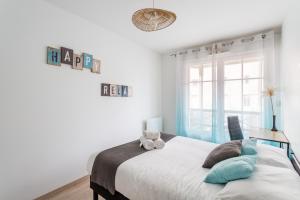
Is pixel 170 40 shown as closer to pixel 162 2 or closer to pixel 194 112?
pixel 162 2

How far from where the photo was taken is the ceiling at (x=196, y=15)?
82.1 inches

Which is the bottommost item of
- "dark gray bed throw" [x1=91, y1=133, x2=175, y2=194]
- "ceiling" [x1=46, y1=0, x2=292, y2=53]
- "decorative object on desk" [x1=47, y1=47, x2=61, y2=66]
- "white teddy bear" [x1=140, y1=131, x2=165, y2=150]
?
"dark gray bed throw" [x1=91, y1=133, x2=175, y2=194]

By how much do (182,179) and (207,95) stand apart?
259cm

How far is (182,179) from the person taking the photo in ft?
4.37

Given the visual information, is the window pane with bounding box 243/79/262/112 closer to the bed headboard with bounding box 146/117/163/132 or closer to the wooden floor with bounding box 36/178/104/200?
the bed headboard with bounding box 146/117/163/132

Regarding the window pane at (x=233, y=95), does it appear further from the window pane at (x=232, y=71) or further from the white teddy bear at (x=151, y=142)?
the white teddy bear at (x=151, y=142)

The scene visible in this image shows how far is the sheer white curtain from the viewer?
2881 mm

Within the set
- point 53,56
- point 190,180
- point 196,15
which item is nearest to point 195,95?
point 196,15

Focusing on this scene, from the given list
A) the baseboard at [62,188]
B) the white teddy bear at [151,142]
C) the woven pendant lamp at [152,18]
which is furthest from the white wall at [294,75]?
the baseboard at [62,188]

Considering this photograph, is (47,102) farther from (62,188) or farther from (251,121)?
(251,121)

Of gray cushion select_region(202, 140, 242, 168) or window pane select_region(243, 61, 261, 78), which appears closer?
gray cushion select_region(202, 140, 242, 168)

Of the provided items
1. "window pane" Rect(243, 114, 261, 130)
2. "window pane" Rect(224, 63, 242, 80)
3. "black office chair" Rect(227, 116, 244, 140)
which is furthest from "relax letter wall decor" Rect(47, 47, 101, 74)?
"window pane" Rect(243, 114, 261, 130)

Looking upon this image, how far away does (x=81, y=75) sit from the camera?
2.50m

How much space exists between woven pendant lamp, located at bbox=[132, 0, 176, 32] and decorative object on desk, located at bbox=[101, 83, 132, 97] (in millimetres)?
1491
